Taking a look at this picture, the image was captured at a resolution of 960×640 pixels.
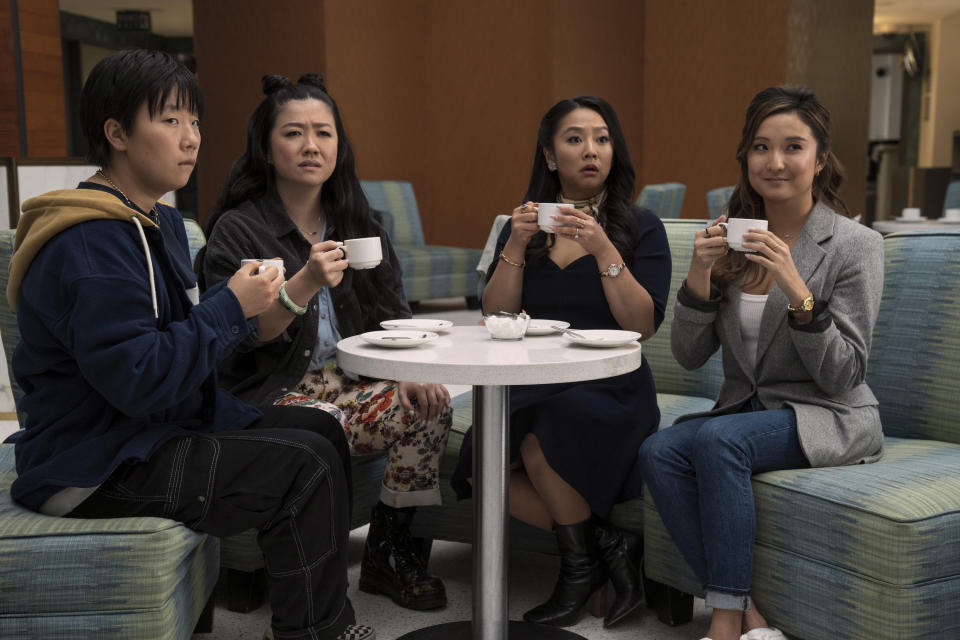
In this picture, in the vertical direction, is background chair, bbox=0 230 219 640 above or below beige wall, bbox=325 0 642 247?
below

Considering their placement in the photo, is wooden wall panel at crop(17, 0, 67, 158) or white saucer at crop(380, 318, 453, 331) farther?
wooden wall panel at crop(17, 0, 67, 158)

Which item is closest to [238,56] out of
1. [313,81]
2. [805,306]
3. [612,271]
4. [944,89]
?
[313,81]

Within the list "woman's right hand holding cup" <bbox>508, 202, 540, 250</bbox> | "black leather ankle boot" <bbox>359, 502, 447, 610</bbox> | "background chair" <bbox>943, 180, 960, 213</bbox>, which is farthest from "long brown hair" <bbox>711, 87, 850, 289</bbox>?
"background chair" <bbox>943, 180, 960, 213</bbox>

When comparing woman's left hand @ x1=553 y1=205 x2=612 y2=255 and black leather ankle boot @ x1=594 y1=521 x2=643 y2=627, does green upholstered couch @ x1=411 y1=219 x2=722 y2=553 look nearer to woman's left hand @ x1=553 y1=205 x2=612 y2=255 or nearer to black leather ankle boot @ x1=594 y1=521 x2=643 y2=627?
black leather ankle boot @ x1=594 y1=521 x2=643 y2=627

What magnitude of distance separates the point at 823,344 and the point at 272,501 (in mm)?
1139

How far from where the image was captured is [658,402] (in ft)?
8.89

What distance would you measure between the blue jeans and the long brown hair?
0.33 meters

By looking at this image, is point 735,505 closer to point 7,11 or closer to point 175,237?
point 175,237

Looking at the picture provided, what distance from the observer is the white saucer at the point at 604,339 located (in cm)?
188

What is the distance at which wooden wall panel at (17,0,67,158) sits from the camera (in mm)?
5680

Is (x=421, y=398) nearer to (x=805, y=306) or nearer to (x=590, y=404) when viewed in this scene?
(x=590, y=404)

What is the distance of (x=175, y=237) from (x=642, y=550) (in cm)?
129

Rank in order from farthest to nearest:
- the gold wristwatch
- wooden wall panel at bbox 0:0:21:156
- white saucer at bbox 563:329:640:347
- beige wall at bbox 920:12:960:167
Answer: beige wall at bbox 920:12:960:167 → wooden wall panel at bbox 0:0:21:156 → the gold wristwatch → white saucer at bbox 563:329:640:347

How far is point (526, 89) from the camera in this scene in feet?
27.4
